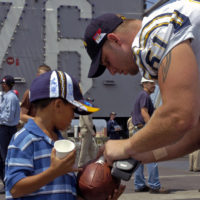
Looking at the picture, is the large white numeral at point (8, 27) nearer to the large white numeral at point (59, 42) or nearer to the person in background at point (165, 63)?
the large white numeral at point (59, 42)

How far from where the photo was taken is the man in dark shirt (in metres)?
6.87

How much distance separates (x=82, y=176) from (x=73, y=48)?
50.3ft

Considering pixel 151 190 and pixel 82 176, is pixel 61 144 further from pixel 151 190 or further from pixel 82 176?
pixel 151 190

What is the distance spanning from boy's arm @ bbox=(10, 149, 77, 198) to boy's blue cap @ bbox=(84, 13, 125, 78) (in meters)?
0.59

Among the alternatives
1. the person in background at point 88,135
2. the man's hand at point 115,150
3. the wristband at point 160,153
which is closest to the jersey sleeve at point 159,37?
the man's hand at point 115,150

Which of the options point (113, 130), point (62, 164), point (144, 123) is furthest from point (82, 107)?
point (113, 130)

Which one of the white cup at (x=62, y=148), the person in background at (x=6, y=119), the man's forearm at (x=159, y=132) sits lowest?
the person in background at (x=6, y=119)

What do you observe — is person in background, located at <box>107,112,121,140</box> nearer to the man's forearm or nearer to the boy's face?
the boy's face

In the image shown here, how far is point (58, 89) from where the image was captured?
2764 millimetres

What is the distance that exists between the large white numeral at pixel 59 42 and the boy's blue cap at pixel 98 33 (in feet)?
49.1

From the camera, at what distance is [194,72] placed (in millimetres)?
1972

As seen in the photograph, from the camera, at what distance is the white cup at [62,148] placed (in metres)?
2.50

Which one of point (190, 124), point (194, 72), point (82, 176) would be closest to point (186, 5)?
point (194, 72)

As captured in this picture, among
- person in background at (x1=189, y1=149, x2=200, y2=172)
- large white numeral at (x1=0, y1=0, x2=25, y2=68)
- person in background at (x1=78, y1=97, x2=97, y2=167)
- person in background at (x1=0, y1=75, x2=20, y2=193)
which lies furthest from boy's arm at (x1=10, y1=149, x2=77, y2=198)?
large white numeral at (x1=0, y1=0, x2=25, y2=68)
